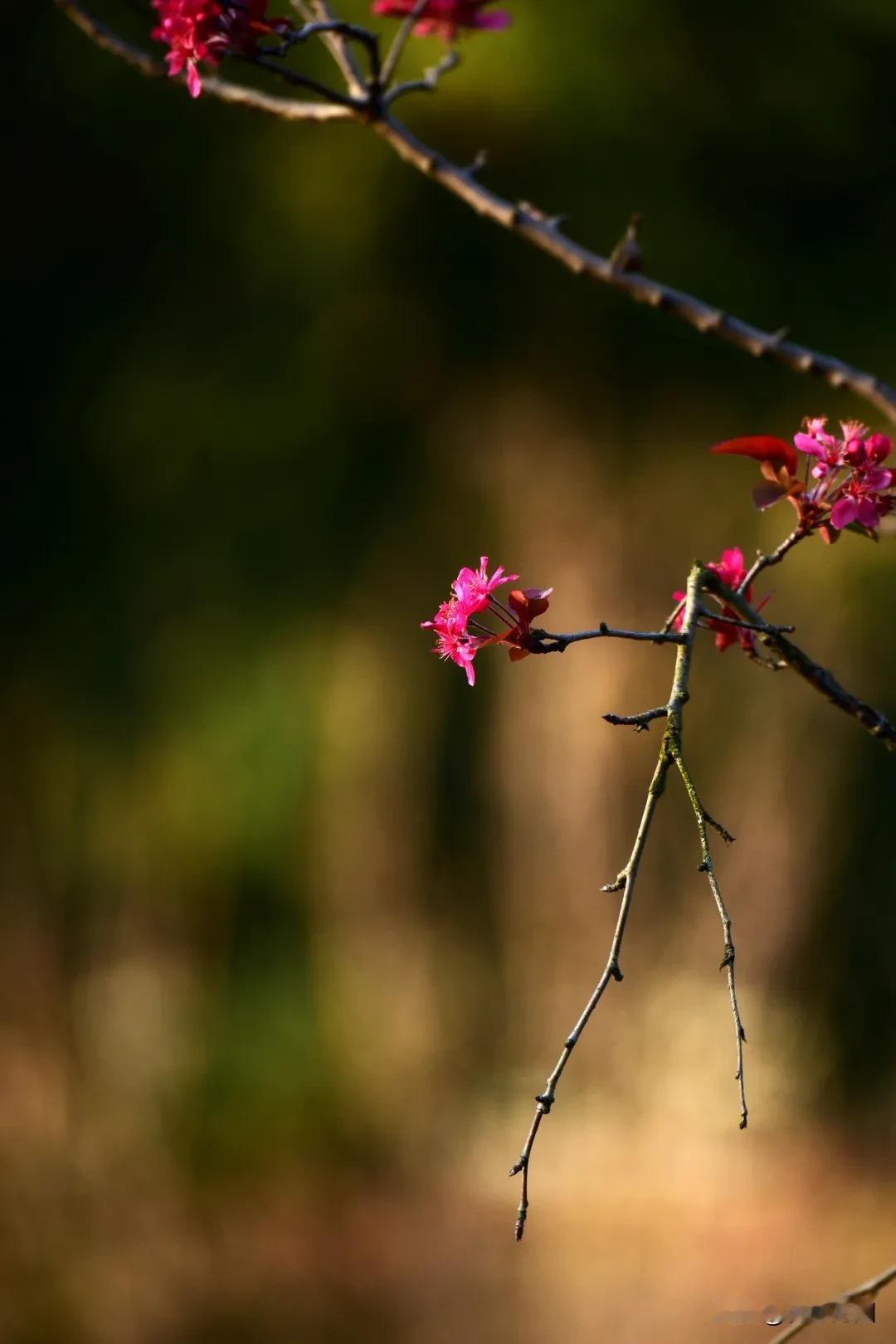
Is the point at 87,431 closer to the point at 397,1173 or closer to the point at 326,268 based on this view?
the point at 326,268

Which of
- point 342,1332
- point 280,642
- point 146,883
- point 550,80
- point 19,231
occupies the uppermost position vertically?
point 19,231

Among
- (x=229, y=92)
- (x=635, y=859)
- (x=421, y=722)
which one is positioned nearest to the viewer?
(x=635, y=859)

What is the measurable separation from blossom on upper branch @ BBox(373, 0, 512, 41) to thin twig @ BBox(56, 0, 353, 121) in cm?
15

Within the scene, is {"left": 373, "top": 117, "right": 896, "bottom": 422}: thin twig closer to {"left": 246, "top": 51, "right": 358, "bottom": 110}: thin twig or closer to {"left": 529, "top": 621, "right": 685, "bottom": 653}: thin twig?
{"left": 246, "top": 51, "right": 358, "bottom": 110}: thin twig

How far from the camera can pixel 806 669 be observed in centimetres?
62

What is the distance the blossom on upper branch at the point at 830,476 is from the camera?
2.17ft

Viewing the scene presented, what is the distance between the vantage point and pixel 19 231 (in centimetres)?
304

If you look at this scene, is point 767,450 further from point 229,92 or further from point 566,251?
point 229,92

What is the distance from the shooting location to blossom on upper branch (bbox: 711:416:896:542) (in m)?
0.66

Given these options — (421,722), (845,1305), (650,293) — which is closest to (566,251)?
(650,293)

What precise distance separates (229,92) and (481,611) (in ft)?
1.44

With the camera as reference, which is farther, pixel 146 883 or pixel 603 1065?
pixel 146 883

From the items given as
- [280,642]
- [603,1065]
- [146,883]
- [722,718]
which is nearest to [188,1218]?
[146,883]

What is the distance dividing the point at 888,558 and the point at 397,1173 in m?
1.68
